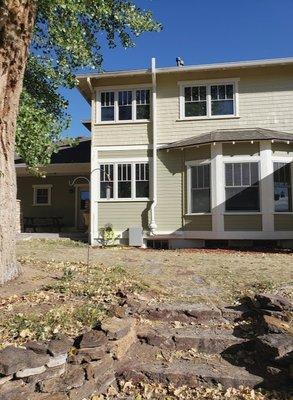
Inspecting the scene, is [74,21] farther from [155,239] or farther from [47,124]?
[155,239]

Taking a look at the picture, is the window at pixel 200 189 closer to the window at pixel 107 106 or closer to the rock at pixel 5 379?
the window at pixel 107 106

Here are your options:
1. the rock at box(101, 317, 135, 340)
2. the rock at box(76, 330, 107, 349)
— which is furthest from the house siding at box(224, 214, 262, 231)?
the rock at box(76, 330, 107, 349)

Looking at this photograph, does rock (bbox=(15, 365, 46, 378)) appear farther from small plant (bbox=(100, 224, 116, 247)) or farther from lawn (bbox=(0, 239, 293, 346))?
small plant (bbox=(100, 224, 116, 247))

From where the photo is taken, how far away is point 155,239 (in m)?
16.1

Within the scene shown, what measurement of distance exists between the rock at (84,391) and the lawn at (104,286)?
0.80 meters

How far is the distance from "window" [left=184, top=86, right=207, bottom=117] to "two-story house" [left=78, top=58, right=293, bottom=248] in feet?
0.12

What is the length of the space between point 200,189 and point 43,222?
359 inches

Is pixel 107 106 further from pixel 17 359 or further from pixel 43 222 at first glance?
pixel 17 359

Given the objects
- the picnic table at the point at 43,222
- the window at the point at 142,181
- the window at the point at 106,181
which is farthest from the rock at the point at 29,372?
the picnic table at the point at 43,222

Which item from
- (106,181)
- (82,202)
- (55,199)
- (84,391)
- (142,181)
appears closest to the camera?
(84,391)

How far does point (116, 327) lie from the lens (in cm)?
514

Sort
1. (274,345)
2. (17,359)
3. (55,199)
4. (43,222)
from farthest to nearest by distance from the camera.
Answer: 1. (55,199)
2. (43,222)
3. (274,345)
4. (17,359)

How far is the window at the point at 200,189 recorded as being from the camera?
50.5 ft

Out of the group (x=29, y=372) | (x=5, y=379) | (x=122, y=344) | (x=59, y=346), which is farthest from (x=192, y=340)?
(x=5, y=379)
